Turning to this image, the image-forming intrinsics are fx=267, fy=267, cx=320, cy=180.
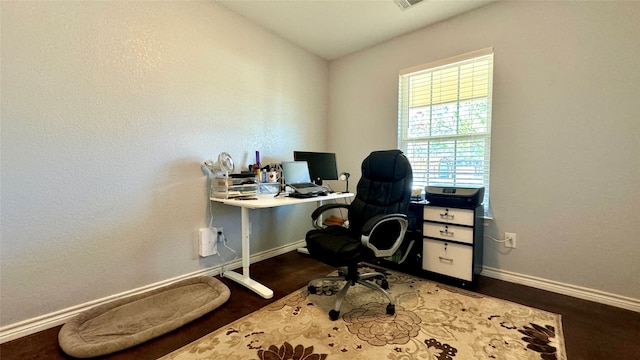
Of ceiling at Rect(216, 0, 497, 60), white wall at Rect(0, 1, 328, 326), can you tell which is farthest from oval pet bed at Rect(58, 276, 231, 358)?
ceiling at Rect(216, 0, 497, 60)

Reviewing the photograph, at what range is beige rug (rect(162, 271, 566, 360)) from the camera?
4.65 ft

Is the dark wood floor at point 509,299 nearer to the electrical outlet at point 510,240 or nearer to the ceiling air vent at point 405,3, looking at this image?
the electrical outlet at point 510,240

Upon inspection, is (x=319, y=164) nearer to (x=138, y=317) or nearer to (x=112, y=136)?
(x=112, y=136)

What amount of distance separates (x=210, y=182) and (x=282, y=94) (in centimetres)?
130

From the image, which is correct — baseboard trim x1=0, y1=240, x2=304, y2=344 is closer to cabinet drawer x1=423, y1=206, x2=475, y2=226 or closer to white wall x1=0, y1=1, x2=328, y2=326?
white wall x1=0, y1=1, x2=328, y2=326

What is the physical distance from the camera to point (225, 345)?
1.49 meters

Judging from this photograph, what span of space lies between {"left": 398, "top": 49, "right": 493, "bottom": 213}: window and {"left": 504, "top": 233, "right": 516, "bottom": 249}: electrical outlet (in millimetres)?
303

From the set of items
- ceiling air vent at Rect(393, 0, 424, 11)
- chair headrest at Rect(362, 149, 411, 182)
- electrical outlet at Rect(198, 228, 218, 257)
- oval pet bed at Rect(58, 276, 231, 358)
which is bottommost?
oval pet bed at Rect(58, 276, 231, 358)

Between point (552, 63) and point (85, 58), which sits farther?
point (552, 63)

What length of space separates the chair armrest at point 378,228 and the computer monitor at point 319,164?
4.21ft

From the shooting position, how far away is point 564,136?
207cm

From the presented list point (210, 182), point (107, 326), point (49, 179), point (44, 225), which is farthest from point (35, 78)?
point (107, 326)

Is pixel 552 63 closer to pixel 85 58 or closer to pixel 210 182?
pixel 210 182

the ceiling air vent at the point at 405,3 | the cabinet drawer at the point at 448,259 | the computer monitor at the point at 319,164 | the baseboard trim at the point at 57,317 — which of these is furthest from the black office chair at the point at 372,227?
the ceiling air vent at the point at 405,3
